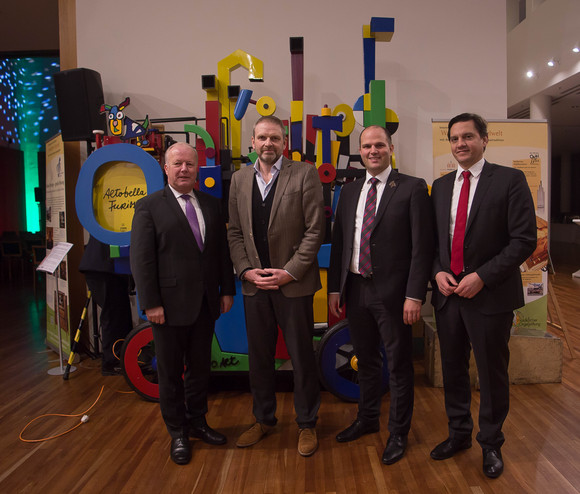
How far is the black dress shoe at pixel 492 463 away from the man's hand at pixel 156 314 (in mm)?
1625

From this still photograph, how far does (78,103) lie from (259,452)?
2850 mm

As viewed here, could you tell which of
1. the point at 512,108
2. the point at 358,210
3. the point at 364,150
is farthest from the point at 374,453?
the point at 512,108

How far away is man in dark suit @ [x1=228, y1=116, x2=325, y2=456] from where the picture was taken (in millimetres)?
1953

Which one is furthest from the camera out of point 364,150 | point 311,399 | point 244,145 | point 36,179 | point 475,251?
point 36,179

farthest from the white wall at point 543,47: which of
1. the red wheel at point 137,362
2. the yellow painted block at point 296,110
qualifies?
the red wheel at point 137,362

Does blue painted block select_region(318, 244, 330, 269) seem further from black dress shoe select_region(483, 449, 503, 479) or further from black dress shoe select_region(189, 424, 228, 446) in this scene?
black dress shoe select_region(483, 449, 503, 479)

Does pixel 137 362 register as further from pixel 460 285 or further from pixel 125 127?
pixel 460 285

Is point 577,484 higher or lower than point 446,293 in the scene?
lower

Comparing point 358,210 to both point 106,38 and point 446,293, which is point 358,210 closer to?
point 446,293

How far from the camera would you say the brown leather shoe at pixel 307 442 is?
6.57 feet

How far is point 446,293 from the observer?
1816 millimetres

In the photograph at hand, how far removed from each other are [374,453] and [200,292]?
118 centimetres

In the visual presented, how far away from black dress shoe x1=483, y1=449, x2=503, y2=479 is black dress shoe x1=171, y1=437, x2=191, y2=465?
54.8 inches

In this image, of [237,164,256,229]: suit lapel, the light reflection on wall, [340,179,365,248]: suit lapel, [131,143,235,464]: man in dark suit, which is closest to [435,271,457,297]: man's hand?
[340,179,365,248]: suit lapel
